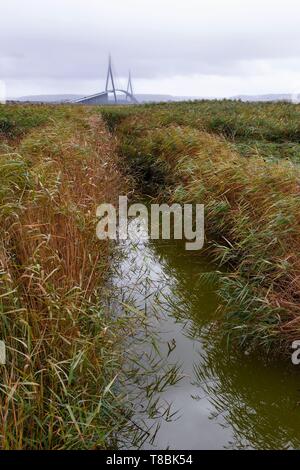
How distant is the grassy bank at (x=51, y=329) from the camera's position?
7.06 ft

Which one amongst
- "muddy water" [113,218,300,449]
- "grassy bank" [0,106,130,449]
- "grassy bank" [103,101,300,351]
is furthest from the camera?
"grassy bank" [103,101,300,351]

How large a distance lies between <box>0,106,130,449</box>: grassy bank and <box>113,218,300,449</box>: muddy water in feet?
1.01

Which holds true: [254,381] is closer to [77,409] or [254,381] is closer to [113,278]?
[77,409]

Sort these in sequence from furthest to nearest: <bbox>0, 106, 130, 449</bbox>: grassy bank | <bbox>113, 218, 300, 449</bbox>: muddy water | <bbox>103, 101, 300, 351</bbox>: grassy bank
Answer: <bbox>103, 101, 300, 351</bbox>: grassy bank, <bbox>113, 218, 300, 449</bbox>: muddy water, <bbox>0, 106, 130, 449</bbox>: grassy bank

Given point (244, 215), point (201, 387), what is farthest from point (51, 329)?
point (244, 215)

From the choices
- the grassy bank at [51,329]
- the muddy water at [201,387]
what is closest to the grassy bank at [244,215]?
the muddy water at [201,387]

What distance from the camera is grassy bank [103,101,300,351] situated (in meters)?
3.42

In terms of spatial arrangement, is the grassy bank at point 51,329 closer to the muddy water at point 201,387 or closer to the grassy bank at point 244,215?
the muddy water at point 201,387

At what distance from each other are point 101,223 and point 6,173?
1.13m

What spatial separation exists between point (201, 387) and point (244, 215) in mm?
2118

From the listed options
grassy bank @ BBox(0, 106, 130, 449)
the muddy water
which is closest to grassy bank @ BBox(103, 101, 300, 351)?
the muddy water

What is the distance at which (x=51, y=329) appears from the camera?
2.52 m

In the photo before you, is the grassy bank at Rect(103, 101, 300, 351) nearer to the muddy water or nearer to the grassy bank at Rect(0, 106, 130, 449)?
the muddy water

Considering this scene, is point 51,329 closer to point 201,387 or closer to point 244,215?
point 201,387
